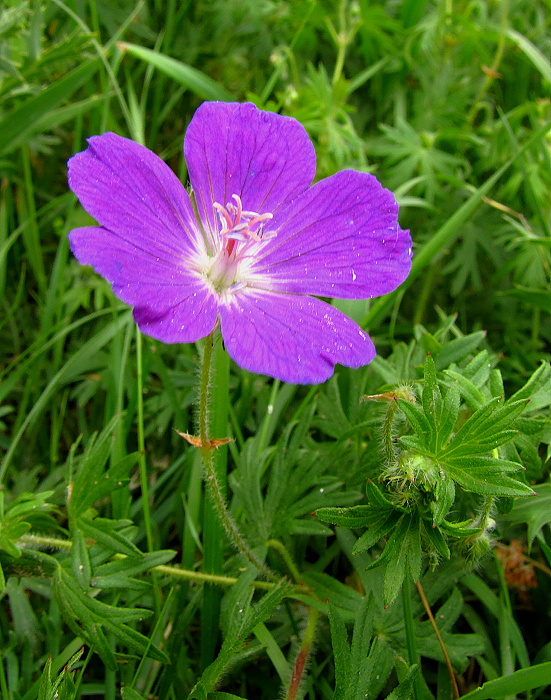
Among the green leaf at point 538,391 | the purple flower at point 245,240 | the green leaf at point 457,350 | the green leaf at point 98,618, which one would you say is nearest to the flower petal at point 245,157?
the purple flower at point 245,240

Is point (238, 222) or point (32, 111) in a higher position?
point (32, 111)

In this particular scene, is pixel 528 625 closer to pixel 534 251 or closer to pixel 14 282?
pixel 534 251

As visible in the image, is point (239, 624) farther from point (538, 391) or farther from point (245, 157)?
point (245, 157)

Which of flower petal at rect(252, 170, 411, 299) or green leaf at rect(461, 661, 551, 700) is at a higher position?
flower petal at rect(252, 170, 411, 299)

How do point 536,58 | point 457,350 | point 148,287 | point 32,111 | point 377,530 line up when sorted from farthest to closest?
point 536,58, point 32,111, point 457,350, point 377,530, point 148,287

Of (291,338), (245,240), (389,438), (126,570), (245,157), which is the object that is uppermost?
(245,157)

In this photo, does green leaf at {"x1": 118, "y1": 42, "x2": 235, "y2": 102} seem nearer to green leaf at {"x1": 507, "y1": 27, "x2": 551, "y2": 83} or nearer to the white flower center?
the white flower center

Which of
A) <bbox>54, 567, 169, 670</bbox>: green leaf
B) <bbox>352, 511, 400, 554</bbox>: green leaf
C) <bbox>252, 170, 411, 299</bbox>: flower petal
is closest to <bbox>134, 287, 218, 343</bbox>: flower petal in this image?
<bbox>252, 170, 411, 299</bbox>: flower petal

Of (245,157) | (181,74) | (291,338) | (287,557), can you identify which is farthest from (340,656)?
(181,74)
